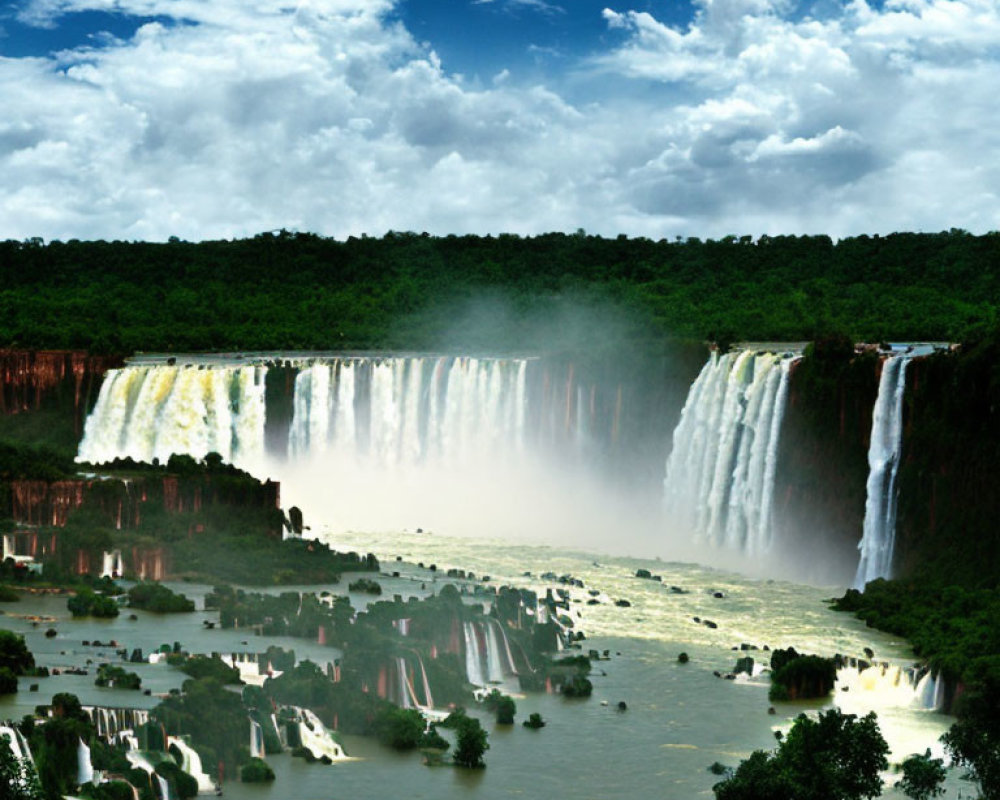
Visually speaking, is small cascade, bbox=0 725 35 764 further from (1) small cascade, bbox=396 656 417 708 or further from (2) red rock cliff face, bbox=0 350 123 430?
(2) red rock cliff face, bbox=0 350 123 430

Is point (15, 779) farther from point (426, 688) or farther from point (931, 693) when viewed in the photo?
point (931, 693)

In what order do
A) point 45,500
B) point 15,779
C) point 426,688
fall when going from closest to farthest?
1. point 15,779
2. point 426,688
3. point 45,500

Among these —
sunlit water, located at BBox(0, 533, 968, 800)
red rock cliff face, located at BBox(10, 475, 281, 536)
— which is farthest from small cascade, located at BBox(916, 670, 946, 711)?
red rock cliff face, located at BBox(10, 475, 281, 536)

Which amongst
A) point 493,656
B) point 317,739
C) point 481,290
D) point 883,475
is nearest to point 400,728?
point 317,739

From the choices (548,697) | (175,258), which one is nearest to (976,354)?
(548,697)

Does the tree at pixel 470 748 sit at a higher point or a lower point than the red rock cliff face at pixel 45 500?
lower

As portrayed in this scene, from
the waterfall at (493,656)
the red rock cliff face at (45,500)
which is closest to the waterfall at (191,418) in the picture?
the red rock cliff face at (45,500)

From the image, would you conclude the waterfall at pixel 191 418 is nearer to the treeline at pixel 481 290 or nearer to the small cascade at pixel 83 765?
the treeline at pixel 481 290
